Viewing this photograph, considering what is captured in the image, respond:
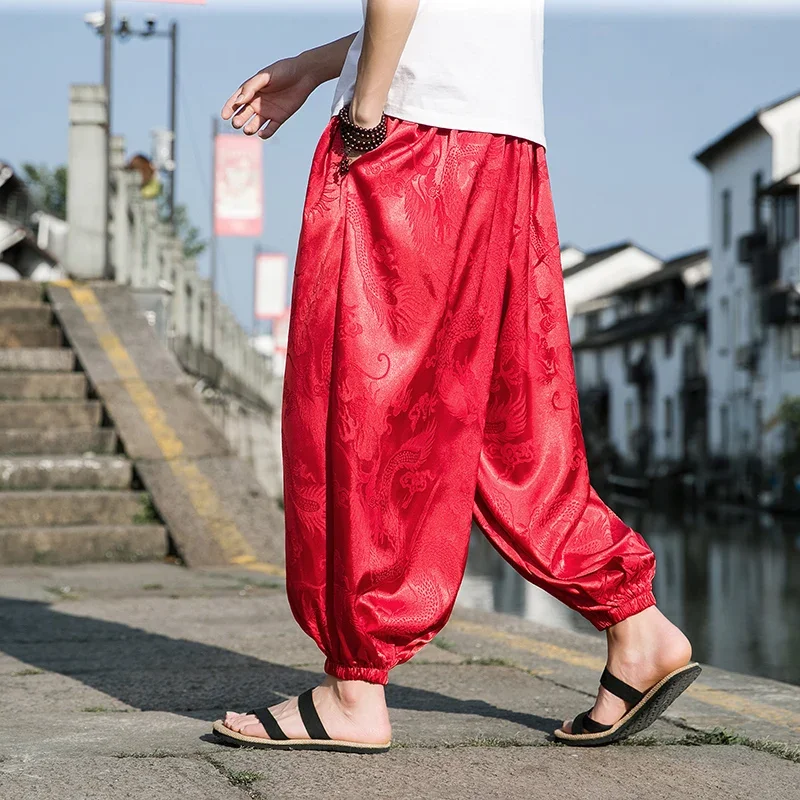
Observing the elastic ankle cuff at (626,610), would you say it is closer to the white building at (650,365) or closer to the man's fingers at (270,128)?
the man's fingers at (270,128)

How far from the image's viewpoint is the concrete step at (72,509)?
662 centimetres

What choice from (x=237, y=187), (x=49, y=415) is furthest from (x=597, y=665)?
(x=237, y=187)

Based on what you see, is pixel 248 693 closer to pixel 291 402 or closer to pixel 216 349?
pixel 291 402

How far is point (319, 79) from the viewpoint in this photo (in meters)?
3.04

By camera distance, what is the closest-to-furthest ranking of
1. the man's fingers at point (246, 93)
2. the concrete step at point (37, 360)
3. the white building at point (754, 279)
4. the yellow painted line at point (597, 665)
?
the man's fingers at point (246, 93) < the yellow painted line at point (597, 665) < the concrete step at point (37, 360) < the white building at point (754, 279)

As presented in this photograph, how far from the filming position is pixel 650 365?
185 feet

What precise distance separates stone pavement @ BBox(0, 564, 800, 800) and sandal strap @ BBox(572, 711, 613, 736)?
42 millimetres

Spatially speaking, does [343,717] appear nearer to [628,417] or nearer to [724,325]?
[724,325]

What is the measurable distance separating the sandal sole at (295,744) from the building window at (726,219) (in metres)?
43.0

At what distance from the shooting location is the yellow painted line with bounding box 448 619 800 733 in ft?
10.5

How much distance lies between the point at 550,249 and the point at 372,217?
42 centimetres

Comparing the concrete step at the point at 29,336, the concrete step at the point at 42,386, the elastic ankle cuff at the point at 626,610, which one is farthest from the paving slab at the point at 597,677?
the concrete step at the point at 29,336

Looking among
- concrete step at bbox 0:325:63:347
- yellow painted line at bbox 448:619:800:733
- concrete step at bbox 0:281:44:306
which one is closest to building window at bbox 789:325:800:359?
concrete step at bbox 0:281:44:306

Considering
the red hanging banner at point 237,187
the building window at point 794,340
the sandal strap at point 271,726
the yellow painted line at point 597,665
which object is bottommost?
the yellow painted line at point 597,665
